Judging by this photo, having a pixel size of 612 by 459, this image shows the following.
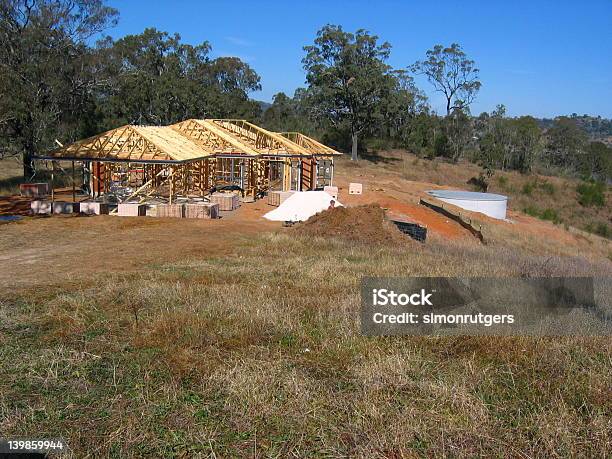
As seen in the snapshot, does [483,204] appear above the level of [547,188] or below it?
below

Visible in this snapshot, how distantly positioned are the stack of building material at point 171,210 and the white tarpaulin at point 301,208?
3693 mm

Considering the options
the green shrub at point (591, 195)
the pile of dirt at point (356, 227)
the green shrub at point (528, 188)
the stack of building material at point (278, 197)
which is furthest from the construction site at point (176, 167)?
the green shrub at point (591, 195)

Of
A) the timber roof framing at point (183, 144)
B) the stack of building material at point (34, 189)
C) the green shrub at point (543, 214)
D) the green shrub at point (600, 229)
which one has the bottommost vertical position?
the green shrub at point (600, 229)

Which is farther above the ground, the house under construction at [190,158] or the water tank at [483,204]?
the house under construction at [190,158]

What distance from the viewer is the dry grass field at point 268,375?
5.00 m

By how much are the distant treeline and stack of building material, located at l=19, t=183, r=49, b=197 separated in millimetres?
3192

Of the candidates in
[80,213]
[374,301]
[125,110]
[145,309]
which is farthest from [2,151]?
[374,301]

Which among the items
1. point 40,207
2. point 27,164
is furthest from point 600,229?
point 27,164

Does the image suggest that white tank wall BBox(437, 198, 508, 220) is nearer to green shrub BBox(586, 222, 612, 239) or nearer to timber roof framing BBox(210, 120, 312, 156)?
green shrub BBox(586, 222, 612, 239)

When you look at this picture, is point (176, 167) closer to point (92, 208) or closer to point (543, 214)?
point (92, 208)

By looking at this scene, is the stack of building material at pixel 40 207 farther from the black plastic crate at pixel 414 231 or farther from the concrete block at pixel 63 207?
the black plastic crate at pixel 414 231

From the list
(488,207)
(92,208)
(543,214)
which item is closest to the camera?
(92,208)

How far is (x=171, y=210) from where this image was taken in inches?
901

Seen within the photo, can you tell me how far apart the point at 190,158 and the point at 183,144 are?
3.11 m
